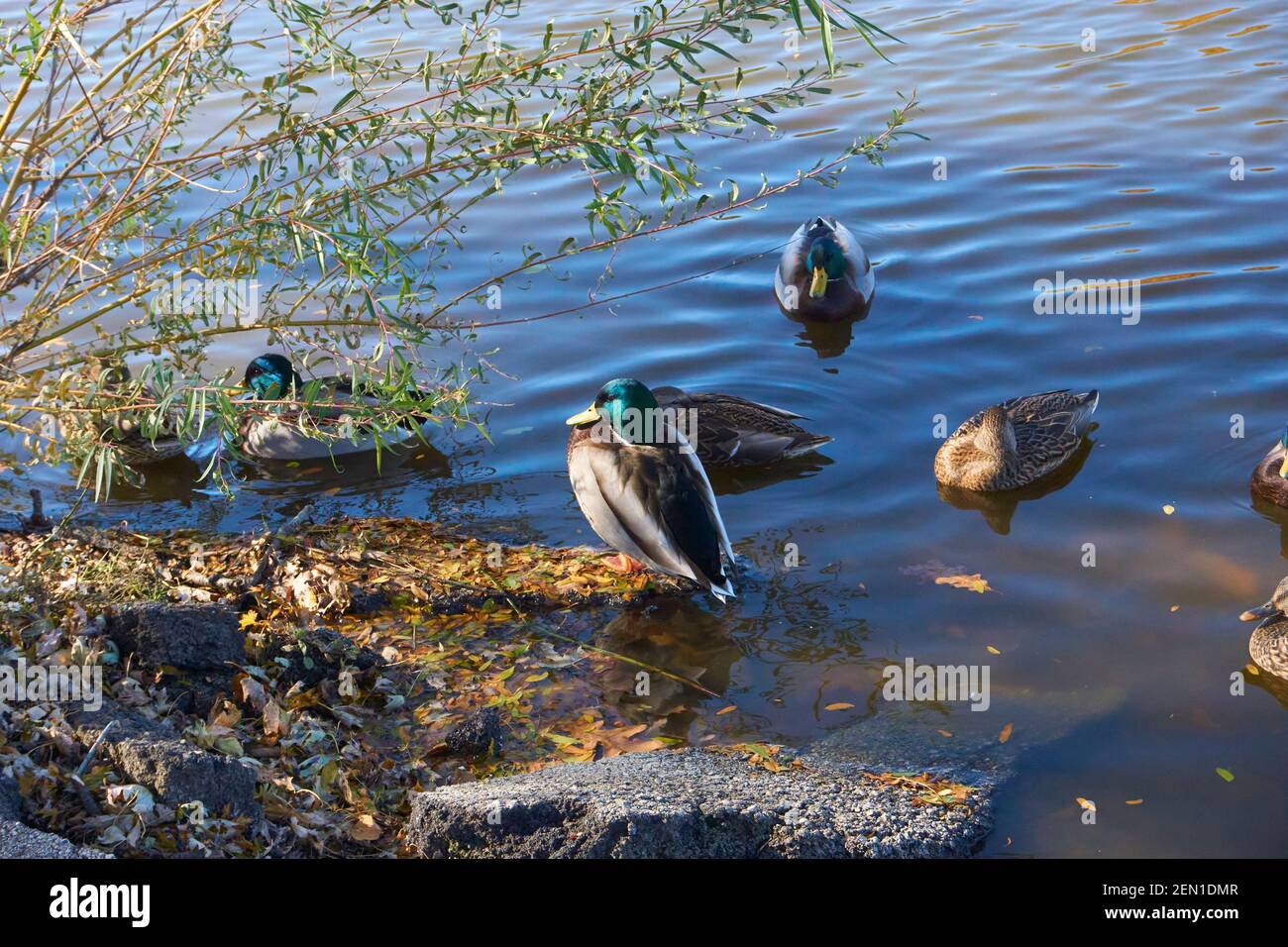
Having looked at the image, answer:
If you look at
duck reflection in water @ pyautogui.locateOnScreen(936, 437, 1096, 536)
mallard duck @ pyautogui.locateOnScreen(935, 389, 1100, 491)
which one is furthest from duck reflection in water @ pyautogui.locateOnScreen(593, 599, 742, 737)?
mallard duck @ pyautogui.locateOnScreen(935, 389, 1100, 491)

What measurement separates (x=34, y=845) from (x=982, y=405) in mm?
5910

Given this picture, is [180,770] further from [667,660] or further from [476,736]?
[667,660]

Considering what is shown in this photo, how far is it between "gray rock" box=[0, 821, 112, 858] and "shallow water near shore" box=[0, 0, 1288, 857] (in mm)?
2366

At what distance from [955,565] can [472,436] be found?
3.20 meters

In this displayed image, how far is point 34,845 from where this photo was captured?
11.5ft

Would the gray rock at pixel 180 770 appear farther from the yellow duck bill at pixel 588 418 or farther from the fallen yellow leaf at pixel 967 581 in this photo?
the fallen yellow leaf at pixel 967 581

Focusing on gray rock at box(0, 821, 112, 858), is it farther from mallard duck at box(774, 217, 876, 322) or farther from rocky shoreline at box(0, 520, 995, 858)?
mallard duck at box(774, 217, 876, 322)

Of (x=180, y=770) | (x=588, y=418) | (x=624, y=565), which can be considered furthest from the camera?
(x=588, y=418)

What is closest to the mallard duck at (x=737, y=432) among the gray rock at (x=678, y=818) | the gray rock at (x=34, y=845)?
the gray rock at (x=678, y=818)

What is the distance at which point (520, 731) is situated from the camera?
5121mm

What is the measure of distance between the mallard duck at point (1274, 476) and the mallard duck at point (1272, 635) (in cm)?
102

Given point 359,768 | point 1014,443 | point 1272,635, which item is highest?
point 1014,443

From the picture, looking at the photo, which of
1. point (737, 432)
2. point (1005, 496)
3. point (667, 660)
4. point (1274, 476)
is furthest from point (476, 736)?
point (1274, 476)
